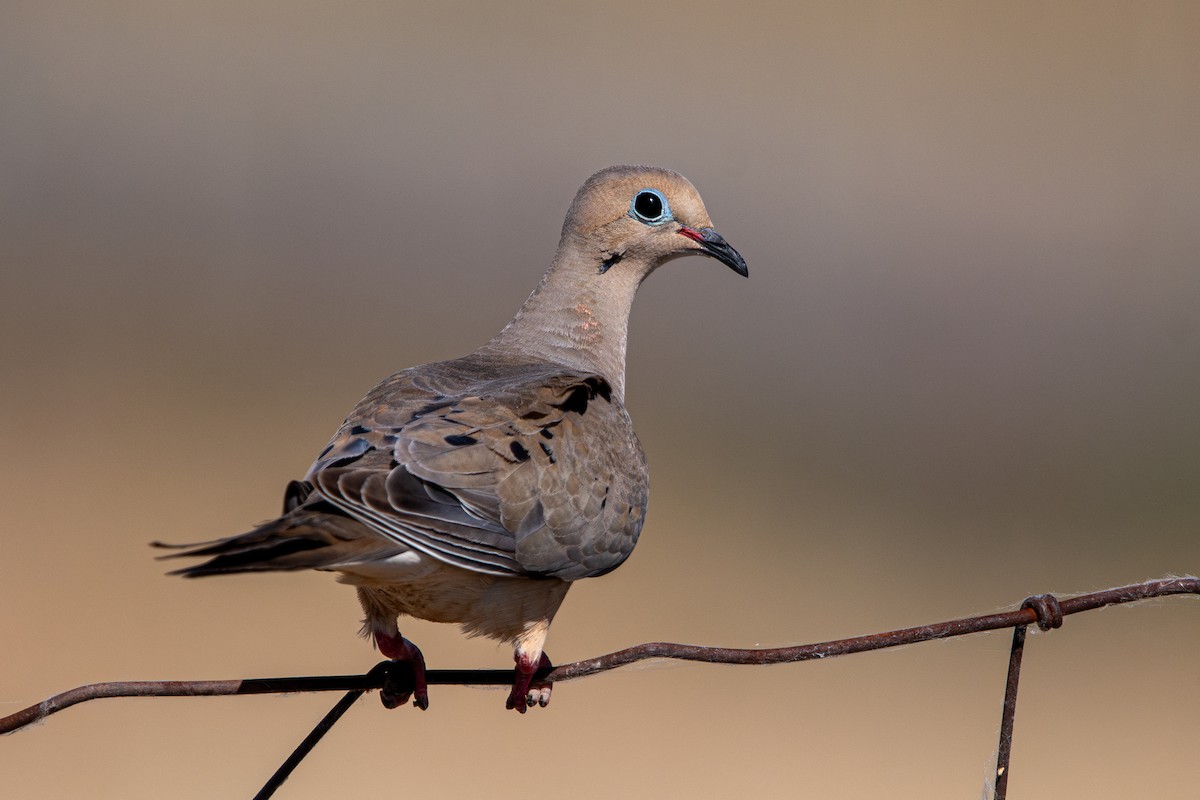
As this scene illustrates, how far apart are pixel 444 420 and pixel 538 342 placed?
0.95 m

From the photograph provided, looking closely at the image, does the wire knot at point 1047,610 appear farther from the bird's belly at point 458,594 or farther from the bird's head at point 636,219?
the bird's head at point 636,219

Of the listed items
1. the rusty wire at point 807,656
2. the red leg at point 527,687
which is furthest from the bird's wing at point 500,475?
the rusty wire at point 807,656

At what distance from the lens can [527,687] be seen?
286cm

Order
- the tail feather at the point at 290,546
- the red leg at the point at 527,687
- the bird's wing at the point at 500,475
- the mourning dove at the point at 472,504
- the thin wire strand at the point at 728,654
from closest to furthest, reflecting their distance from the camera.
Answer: the tail feather at the point at 290,546, the thin wire strand at the point at 728,654, the mourning dove at the point at 472,504, the bird's wing at the point at 500,475, the red leg at the point at 527,687

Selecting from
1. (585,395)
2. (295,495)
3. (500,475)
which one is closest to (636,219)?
(585,395)

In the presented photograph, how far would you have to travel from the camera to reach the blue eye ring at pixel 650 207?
3.72 m

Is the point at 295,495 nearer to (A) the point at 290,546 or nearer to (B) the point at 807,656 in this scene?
Result: (A) the point at 290,546

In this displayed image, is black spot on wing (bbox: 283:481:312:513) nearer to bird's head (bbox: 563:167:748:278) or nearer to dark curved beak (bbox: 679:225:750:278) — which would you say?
bird's head (bbox: 563:167:748:278)

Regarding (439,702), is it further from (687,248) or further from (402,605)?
(402,605)

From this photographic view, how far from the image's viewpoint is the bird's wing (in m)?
2.37

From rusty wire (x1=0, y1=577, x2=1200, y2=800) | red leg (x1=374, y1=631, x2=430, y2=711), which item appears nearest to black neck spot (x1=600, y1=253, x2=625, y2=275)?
red leg (x1=374, y1=631, x2=430, y2=711)

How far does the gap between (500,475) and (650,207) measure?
4.47ft

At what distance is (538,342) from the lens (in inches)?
141

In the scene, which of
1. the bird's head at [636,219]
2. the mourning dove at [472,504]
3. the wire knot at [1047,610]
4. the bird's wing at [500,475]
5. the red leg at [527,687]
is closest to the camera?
the wire knot at [1047,610]
